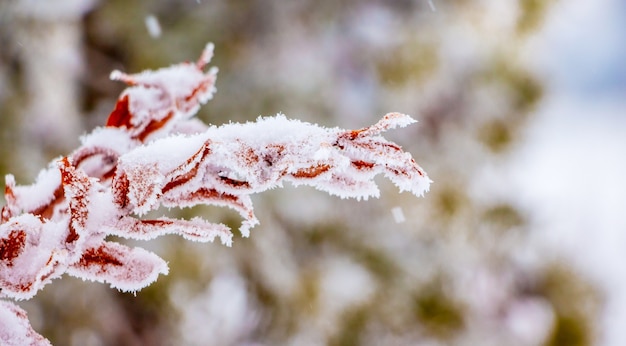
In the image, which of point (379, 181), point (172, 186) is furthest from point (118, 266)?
point (379, 181)

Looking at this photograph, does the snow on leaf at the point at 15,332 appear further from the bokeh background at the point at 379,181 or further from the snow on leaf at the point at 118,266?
the bokeh background at the point at 379,181

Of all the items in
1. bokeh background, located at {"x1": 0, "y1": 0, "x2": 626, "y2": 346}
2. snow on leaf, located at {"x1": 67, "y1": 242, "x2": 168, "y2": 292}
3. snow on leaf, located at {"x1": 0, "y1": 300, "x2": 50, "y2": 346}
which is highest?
bokeh background, located at {"x1": 0, "y1": 0, "x2": 626, "y2": 346}

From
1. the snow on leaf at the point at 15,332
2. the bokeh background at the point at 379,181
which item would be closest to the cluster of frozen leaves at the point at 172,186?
the snow on leaf at the point at 15,332

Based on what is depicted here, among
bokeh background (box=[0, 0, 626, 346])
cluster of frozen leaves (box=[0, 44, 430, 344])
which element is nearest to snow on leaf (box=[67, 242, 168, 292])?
cluster of frozen leaves (box=[0, 44, 430, 344])

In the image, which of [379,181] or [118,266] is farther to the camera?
[379,181]

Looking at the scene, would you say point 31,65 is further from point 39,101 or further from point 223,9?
point 223,9

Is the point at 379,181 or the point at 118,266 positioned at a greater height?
the point at 379,181

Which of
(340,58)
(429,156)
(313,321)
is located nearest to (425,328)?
(313,321)

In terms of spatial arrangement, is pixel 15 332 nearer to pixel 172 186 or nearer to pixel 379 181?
pixel 172 186

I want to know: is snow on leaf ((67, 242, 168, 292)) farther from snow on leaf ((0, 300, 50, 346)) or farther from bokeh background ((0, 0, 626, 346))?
bokeh background ((0, 0, 626, 346))
